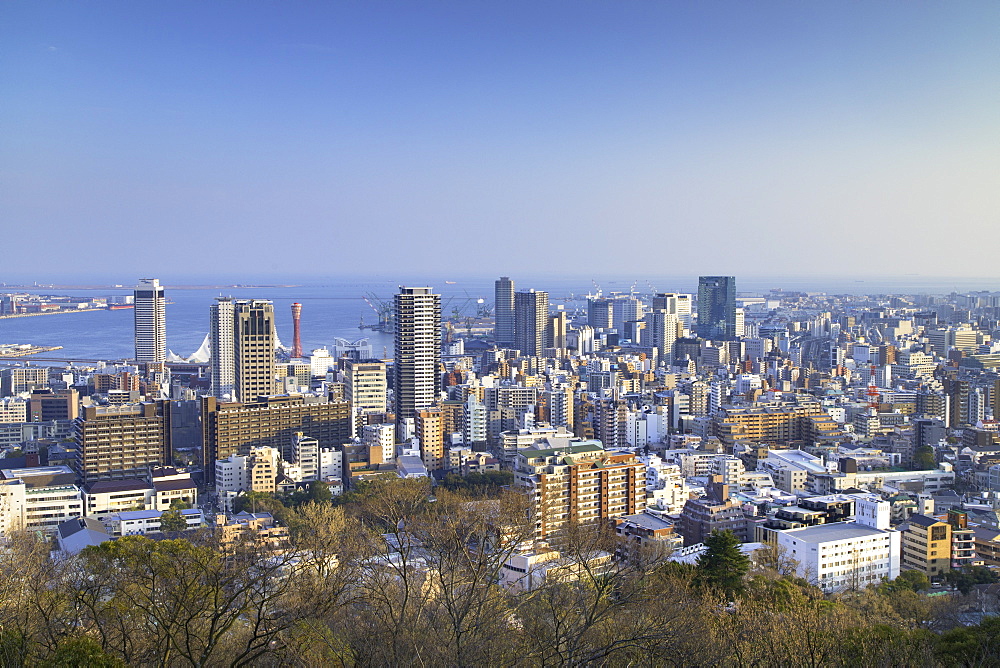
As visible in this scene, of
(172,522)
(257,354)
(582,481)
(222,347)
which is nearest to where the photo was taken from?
(172,522)

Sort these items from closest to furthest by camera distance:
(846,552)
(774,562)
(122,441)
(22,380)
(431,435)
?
(774,562) → (846,552) → (122,441) → (431,435) → (22,380)

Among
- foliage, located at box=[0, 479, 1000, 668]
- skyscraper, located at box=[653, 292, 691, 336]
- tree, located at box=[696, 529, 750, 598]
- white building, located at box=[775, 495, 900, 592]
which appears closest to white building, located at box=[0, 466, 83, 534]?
foliage, located at box=[0, 479, 1000, 668]

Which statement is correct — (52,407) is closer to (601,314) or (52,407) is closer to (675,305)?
(675,305)

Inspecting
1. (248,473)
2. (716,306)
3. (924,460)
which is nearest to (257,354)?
(248,473)

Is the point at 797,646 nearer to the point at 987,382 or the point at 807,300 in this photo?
the point at 987,382

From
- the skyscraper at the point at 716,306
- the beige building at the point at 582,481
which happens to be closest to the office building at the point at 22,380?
the beige building at the point at 582,481

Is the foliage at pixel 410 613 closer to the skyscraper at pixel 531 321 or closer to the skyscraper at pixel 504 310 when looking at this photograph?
the skyscraper at pixel 531 321

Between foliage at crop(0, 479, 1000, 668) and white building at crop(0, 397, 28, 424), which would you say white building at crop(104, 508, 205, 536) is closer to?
foliage at crop(0, 479, 1000, 668)
